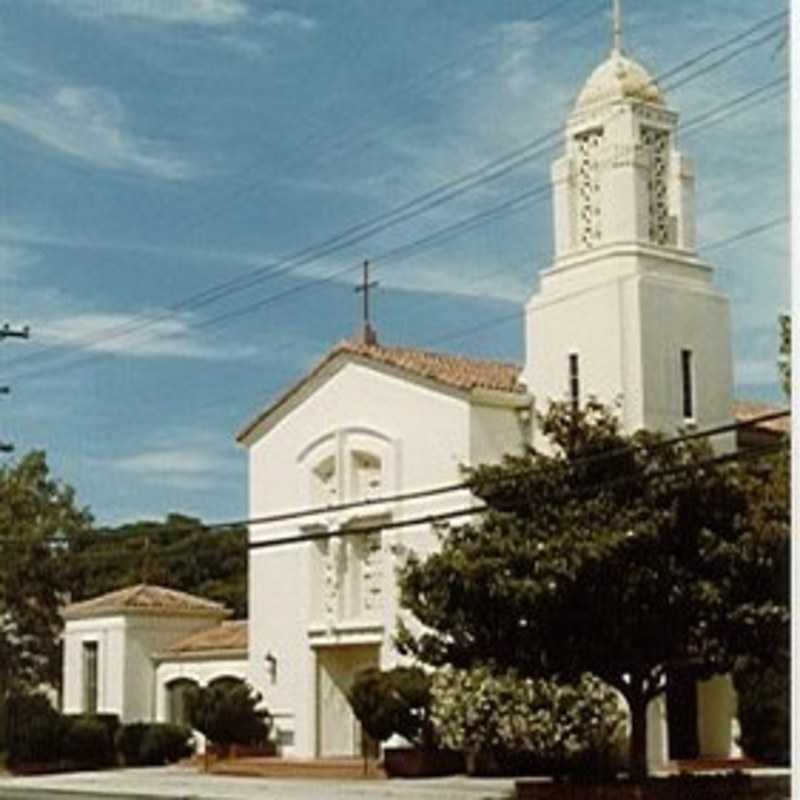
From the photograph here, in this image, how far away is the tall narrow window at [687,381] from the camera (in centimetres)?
2472

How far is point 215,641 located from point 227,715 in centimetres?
329

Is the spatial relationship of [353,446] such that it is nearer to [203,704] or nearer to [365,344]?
[365,344]

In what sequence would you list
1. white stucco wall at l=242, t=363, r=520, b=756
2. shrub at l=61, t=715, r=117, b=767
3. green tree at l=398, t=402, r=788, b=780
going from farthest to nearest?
1. shrub at l=61, t=715, r=117, b=767
2. white stucco wall at l=242, t=363, r=520, b=756
3. green tree at l=398, t=402, r=788, b=780

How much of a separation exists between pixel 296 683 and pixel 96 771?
319 centimetres

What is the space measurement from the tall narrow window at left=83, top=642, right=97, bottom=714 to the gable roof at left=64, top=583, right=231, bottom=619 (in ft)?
1.92

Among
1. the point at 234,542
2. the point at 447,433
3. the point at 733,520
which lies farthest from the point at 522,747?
the point at 234,542

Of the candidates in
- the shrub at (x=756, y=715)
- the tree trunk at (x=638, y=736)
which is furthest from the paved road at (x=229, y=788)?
the shrub at (x=756, y=715)

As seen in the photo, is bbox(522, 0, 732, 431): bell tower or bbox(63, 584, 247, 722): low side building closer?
bbox(522, 0, 732, 431): bell tower

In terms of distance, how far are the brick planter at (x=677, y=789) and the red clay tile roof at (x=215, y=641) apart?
12.4 metres

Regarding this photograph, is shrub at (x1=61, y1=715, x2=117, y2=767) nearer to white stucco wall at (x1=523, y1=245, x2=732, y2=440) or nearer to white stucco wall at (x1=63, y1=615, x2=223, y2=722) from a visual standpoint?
white stucco wall at (x1=63, y1=615, x2=223, y2=722)

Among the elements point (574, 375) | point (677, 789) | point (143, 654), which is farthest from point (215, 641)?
point (677, 789)

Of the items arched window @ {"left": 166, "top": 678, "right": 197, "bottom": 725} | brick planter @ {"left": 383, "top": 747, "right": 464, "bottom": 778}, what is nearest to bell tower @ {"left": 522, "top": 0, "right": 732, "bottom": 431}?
brick planter @ {"left": 383, "top": 747, "right": 464, "bottom": 778}

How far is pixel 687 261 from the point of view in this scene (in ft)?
82.3

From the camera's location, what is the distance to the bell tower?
24266 mm
